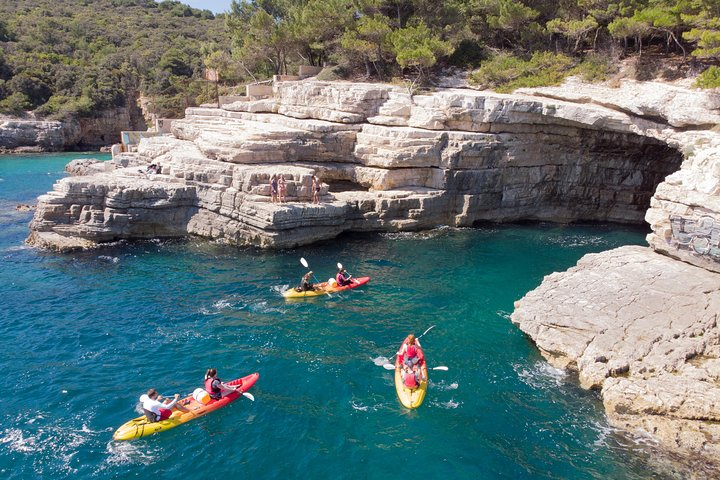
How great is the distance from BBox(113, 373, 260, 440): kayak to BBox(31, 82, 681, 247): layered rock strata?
10.7 meters

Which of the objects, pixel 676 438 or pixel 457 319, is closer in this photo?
pixel 676 438

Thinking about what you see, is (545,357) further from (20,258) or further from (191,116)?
(191,116)

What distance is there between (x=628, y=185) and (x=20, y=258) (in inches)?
1277

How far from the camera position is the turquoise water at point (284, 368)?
1109 cm

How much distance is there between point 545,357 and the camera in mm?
14977

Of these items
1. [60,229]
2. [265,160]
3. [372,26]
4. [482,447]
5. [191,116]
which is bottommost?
[482,447]

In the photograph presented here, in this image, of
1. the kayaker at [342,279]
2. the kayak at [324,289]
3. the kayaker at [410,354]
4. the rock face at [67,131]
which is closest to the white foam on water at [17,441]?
the kayaker at [410,354]

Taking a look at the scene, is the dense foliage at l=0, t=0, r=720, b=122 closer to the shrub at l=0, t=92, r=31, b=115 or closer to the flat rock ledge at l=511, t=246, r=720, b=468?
the shrub at l=0, t=92, r=31, b=115

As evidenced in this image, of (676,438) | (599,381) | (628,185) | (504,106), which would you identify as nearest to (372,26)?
(504,106)

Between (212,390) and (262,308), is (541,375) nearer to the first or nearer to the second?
(212,390)

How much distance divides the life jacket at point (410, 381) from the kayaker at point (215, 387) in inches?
178

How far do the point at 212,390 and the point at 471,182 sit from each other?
1910cm

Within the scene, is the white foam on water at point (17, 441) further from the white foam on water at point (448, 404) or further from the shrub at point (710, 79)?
the shrub at point (710, 79)

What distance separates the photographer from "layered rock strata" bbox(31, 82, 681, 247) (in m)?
24.0
